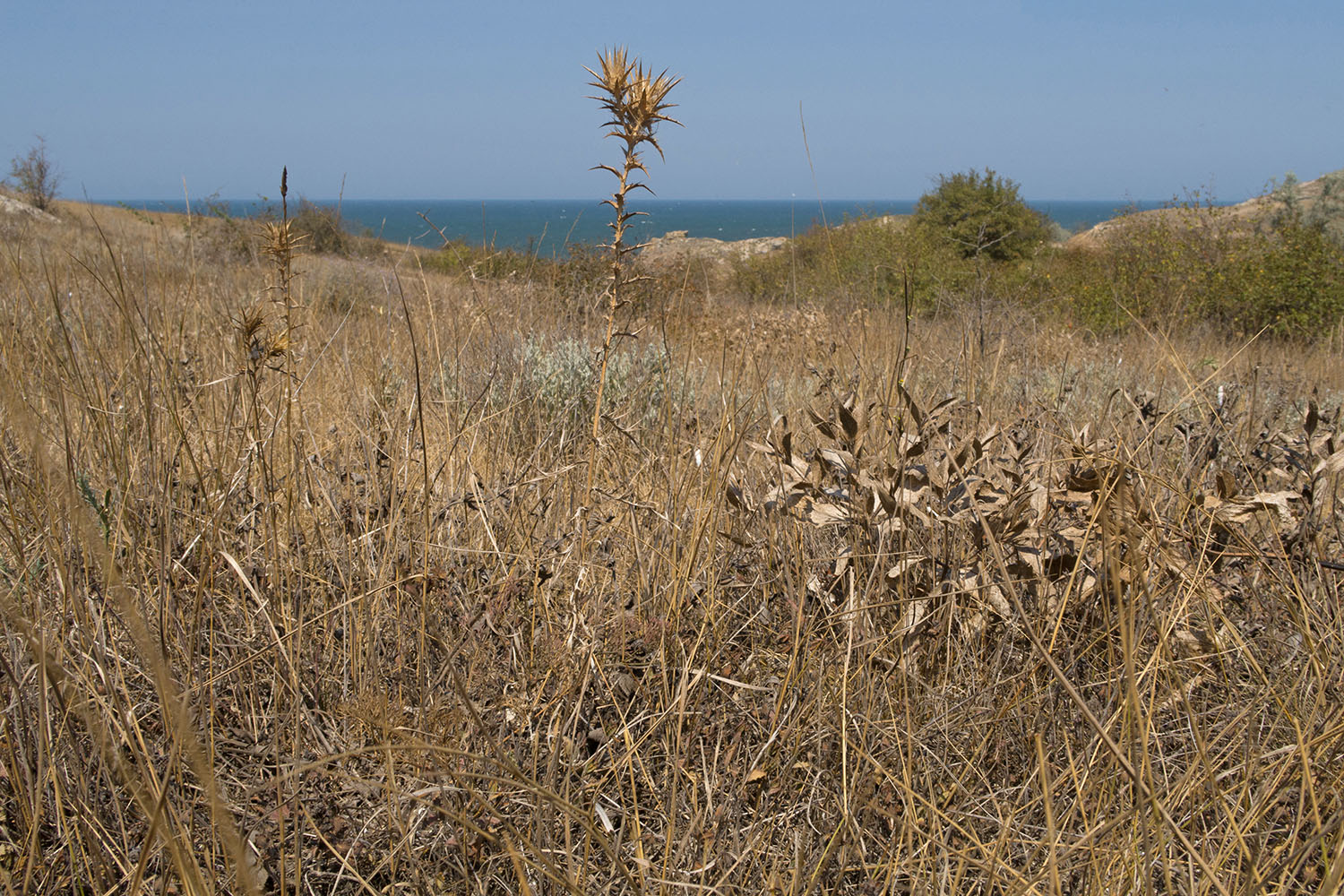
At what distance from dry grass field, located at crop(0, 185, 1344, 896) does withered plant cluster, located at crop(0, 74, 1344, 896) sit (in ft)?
0.04

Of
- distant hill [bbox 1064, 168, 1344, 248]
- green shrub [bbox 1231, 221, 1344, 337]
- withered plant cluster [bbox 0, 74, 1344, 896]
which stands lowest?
withered plant cluster [bbox 0, 74, 1344, 896]

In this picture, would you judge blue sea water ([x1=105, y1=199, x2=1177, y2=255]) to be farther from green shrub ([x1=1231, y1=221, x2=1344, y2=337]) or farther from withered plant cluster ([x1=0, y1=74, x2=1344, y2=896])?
green shrub ([x1=1231, y1=221, x2=1344, y2=337])

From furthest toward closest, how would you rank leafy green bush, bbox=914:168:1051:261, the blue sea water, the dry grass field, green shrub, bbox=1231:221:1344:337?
leafy green bush, bbox=914:168:1051:261
green shrub, bbox=1231:221:1344:337
the blue sea water
the dry grass field


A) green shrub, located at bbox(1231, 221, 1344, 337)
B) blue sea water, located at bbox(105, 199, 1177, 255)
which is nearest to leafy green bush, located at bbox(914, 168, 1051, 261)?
blue sea water, located at bbox(105, 199, 1177, 255)

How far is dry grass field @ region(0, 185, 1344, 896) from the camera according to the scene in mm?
1087

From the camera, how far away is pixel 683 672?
4.24 ft

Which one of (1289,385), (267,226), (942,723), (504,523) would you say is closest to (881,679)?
(942,723)

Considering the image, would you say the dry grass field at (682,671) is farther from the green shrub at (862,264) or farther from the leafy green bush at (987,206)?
the leafy green bush at (987,206)

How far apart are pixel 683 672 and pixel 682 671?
11 cm

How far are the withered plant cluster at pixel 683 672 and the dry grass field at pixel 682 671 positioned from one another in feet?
0.04

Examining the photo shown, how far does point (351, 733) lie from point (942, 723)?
997mm

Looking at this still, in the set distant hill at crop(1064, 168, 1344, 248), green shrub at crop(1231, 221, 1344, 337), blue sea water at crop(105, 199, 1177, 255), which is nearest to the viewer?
blue sea water at crop(105, 199, 1177, 255)

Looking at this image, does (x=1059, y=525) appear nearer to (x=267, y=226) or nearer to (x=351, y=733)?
(x=351, y=733)

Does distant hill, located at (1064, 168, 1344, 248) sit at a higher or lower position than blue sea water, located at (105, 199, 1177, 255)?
higher
